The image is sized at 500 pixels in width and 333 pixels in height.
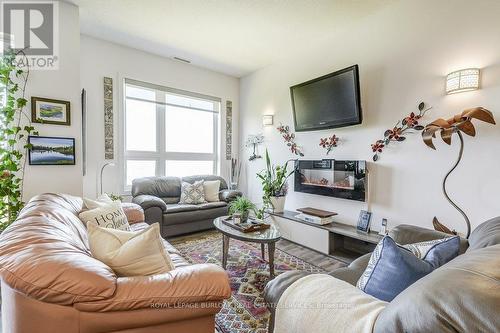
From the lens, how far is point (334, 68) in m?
3.30

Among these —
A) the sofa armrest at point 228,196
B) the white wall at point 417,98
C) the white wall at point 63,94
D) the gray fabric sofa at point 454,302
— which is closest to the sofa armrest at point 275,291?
the gray fabric sofa at point 454,302

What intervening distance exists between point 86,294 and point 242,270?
1.80 metres

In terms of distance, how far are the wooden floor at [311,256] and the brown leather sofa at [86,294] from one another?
1.86 metres

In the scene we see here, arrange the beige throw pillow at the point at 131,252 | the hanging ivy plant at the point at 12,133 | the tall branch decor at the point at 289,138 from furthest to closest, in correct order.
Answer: the tall branch decor at the point at 289,138 → the hanging ivy plant at the point at 12,133 → the beige throw pillow at the point at 131,252

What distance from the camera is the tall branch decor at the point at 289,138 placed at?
3792mm

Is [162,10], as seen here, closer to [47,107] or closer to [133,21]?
[133,21]

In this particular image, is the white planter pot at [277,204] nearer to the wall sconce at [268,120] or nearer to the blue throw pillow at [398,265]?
the wall sconce at [268,120]

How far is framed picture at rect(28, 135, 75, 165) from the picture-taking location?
8.44 feet

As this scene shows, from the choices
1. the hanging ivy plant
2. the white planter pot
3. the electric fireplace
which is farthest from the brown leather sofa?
the white planter pot

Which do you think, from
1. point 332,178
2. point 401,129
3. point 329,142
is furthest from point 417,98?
point 332,178

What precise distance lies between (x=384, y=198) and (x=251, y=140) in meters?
2.65

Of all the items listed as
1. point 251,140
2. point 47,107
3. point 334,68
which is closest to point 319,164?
point 334,68

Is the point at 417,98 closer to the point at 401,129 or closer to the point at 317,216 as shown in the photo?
the point at 401,129

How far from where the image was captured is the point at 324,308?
889mm
